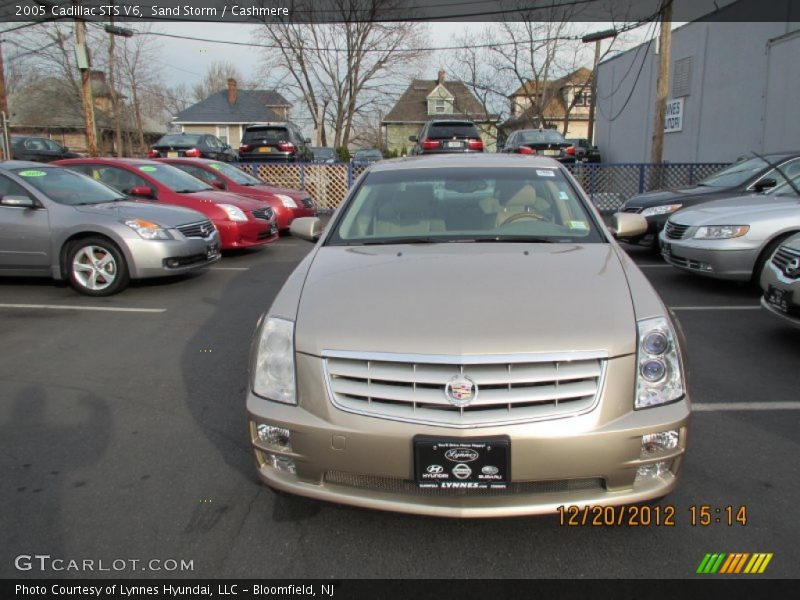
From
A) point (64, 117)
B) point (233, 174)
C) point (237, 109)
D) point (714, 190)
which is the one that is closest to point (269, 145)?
point (233, 174)

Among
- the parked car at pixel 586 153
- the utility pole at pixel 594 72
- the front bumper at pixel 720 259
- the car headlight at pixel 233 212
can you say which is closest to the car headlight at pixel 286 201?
the car headlight at pixel 233 212

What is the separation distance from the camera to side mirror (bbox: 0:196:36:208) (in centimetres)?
731

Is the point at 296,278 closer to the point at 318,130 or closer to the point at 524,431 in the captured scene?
the point at 524,431

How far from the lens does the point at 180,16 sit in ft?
68.9

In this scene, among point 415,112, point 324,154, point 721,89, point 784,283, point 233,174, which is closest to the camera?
point 784,283

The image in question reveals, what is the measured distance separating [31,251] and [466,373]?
685 centimetres

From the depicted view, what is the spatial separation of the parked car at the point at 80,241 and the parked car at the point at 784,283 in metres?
6.19

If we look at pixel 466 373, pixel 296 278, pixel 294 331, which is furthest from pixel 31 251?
pixel 466 373

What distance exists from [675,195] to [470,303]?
8.25 metres

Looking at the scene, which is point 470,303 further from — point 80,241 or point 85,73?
point 85,73

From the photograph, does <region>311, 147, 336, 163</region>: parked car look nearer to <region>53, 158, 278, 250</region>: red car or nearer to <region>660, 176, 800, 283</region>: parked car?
<region>53, 158, 278, 250</region>: red car

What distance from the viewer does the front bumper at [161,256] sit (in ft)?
24.0

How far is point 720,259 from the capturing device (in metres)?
6.96

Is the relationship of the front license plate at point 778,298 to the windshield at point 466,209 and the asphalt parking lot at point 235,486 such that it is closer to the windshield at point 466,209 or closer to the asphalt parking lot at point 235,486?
the asphalt parking lot at point 235,486
